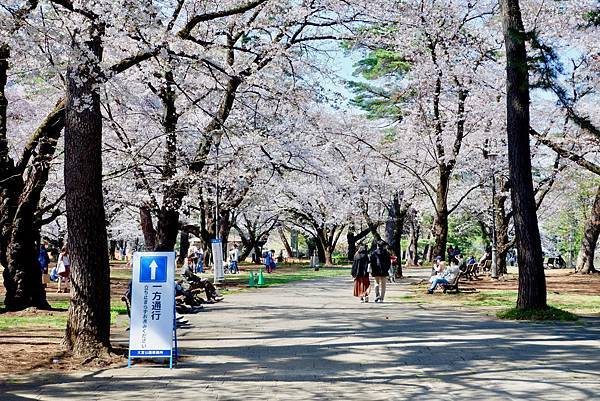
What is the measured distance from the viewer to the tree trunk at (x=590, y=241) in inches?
1226

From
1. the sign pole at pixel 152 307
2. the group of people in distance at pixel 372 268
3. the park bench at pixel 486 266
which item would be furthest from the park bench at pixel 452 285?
the park bench at pixel 486 266

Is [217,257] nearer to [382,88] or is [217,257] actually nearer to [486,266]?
[382,88]

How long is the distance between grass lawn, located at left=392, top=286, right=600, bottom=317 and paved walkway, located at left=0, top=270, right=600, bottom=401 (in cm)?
281

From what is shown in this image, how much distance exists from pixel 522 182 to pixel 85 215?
919cm

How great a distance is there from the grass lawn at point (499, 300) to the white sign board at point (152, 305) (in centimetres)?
988

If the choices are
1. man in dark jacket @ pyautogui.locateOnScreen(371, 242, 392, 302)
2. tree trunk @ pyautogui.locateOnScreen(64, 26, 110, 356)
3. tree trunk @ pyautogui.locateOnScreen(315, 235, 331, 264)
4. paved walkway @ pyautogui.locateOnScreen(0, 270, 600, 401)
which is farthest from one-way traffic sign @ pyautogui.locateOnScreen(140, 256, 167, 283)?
tree trunk @ pyautogui.locateOnScreen(315, 235, 331, 264)

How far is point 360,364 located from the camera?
9203mm

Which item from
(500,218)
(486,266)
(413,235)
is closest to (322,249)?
(413,235)

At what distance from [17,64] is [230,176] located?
30.5 feet

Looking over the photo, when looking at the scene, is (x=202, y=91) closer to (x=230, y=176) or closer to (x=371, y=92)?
(x=230, y=176)

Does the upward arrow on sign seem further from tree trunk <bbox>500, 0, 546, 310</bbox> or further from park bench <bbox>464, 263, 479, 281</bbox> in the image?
park bench <bbox>464, 263, 479, 281</bbox>

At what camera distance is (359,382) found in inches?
317

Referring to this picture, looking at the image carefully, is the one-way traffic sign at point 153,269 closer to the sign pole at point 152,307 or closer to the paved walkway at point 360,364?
the sign pole at point 152,307

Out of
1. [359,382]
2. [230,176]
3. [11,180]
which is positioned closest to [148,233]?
[230,176]
